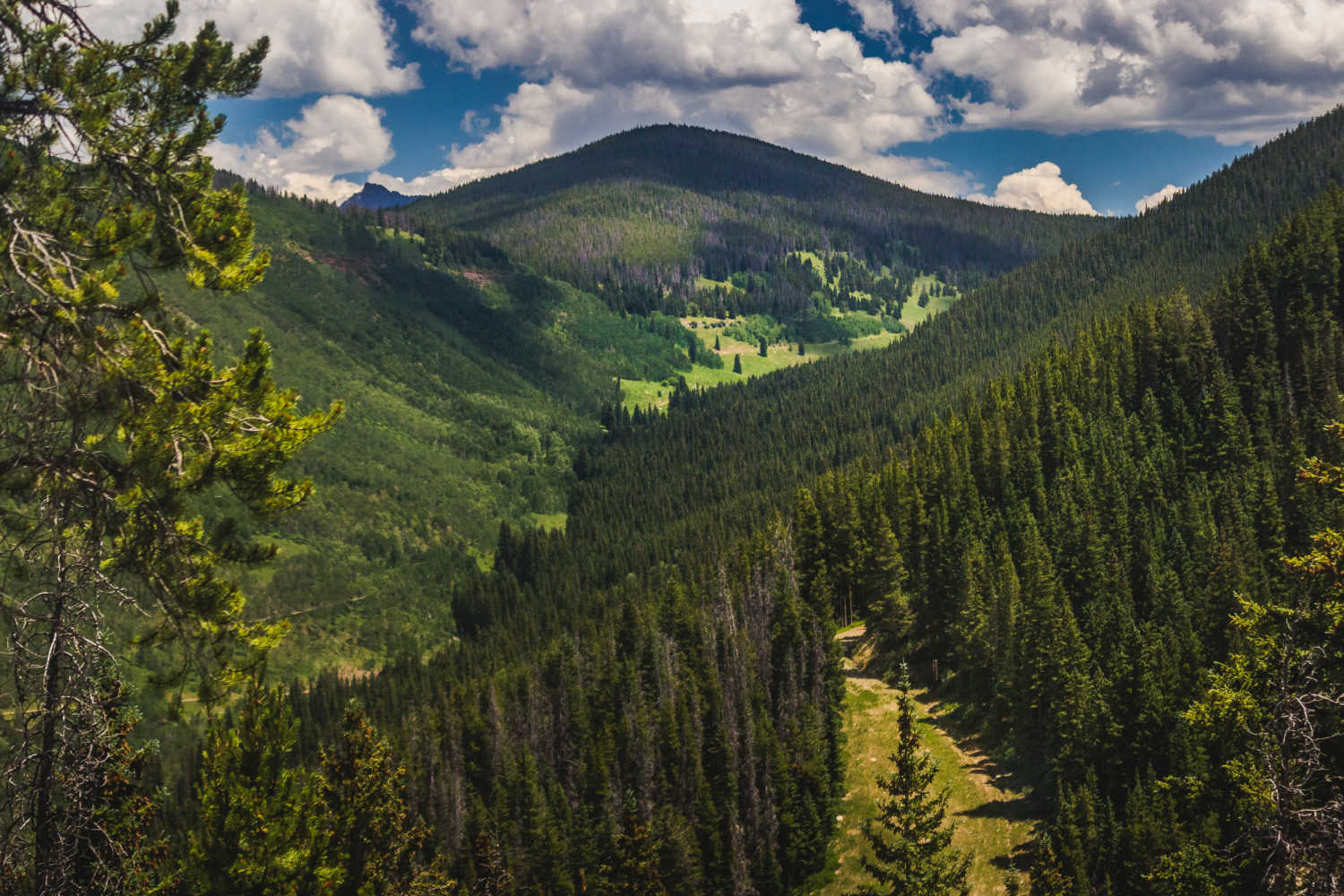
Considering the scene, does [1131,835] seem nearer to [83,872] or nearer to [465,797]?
[83,872]

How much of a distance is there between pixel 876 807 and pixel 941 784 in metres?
6.60

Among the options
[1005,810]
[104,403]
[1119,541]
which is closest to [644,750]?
[1005,810]

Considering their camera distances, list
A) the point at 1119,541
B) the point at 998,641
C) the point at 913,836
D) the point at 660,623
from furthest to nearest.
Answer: the point at 660,623 < the point at 1119,541 < the point at 998,641 < the point at 913,836

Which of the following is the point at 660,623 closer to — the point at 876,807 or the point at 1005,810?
the point at 876,807

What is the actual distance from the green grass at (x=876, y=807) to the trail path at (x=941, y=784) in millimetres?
62

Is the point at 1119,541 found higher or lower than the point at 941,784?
higher

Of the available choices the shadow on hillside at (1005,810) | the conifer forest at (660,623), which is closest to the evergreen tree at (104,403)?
the conifer forest at (660,623)

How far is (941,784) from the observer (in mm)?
73812

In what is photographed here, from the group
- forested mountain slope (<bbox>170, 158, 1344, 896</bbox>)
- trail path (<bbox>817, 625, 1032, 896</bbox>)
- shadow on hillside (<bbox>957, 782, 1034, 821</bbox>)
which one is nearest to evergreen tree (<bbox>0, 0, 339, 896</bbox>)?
forested mountain slope (<bbox>170, 158, 1344, 896</bbox>)

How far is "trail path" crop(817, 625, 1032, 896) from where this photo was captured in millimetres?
63537

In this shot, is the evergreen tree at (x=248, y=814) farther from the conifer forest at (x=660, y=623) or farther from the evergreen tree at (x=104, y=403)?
the evergreen tree at (x=104, y=403)

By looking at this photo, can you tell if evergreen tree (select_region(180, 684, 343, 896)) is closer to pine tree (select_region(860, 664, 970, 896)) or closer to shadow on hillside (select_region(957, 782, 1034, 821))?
pine tree (select_region(860, 664, 970, 896))

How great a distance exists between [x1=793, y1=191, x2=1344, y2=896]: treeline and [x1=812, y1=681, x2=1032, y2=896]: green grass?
4.00m

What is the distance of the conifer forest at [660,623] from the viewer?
14.6 m
